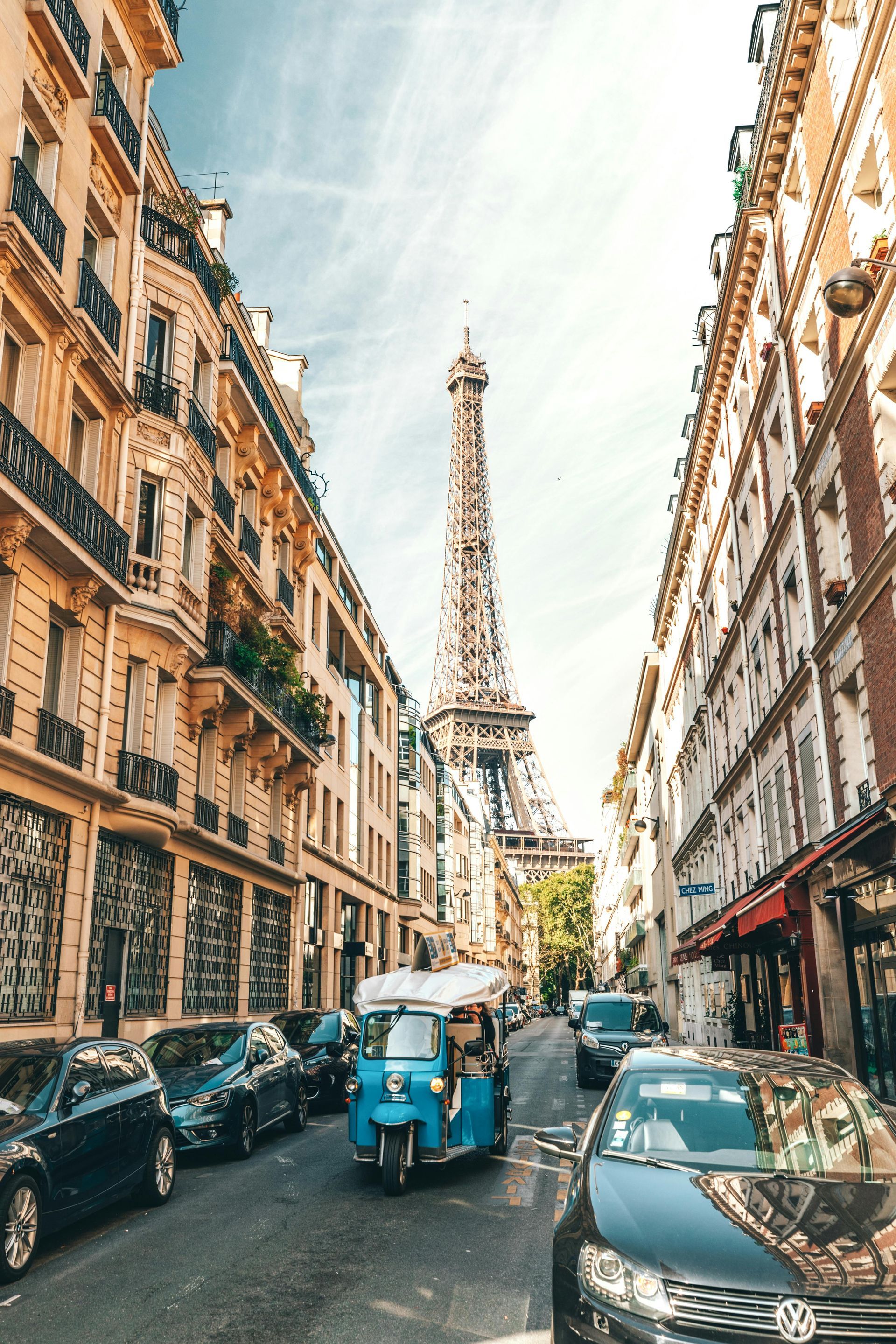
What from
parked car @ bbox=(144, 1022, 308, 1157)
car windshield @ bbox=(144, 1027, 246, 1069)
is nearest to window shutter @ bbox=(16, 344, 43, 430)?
car windshield @ bbox=(144, 1027, 246, 1069)

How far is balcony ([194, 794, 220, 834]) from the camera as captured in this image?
76.6 feet

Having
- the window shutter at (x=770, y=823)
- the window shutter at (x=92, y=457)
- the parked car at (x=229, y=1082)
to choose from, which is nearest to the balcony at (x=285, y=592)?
the window shutter at (x=92, y=457)

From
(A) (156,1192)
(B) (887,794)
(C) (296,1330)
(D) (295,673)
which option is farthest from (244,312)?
(C) (296,1330)

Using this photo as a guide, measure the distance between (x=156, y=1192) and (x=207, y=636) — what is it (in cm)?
1553

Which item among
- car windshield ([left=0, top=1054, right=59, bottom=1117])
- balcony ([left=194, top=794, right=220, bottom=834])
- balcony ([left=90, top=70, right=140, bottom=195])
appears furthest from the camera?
balcony ([left=194, top=794, right=220, bottom=834])

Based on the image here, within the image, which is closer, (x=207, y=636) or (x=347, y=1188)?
(x=347, y=1188)

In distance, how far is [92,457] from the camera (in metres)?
19.0

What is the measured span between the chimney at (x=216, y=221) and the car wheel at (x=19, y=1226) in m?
25.4

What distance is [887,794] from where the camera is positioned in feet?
42.0

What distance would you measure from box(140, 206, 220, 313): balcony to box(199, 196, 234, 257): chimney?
16.1 ft

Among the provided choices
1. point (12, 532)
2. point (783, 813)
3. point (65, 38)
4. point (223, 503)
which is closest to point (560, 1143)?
point (12, 532)

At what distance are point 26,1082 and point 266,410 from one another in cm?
2331

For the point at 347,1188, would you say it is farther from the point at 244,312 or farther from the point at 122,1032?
the point at 244,312

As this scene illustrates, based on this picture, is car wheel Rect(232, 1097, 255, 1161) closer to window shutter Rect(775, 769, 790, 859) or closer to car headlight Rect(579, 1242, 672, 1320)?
car headlight Rect(579, 1242, 672, 1320)
